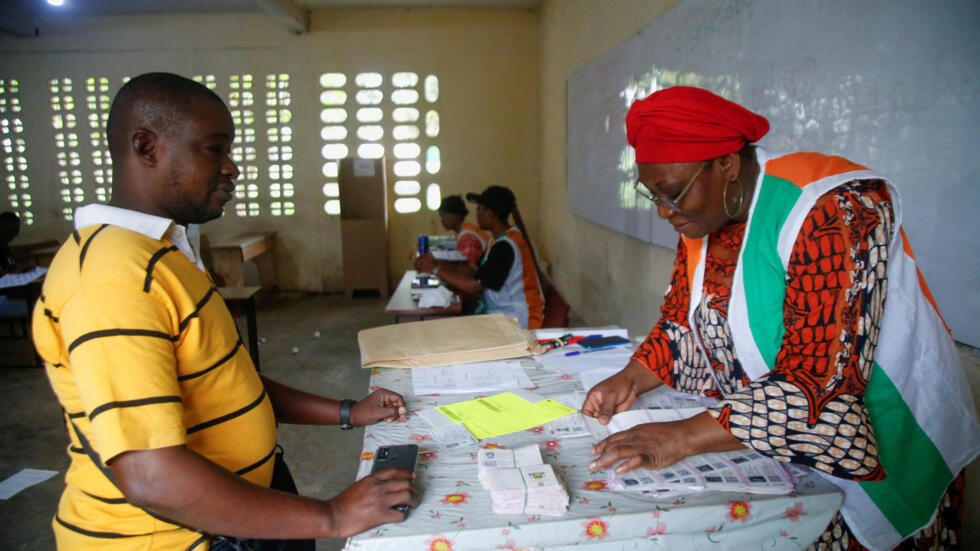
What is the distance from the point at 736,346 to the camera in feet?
3.66

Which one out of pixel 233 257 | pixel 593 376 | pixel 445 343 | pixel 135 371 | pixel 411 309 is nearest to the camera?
pixel 135 371

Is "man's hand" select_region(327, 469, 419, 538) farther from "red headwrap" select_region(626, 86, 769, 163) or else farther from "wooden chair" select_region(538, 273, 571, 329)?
"wooden chair" select_region(538, 273, 571, 329)

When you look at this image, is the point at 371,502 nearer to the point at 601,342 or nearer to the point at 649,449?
the point at 649,449

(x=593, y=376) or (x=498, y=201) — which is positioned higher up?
(x=498, y=201)

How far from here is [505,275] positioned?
3.32 meters

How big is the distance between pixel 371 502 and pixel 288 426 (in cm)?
278

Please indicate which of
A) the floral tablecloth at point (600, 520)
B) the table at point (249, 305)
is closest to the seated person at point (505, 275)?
the table at point (249, 305)

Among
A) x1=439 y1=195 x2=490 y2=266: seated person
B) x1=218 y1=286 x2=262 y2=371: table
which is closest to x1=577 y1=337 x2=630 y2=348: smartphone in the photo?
x1=439 y1=195 x2=490 y2=266: seated person

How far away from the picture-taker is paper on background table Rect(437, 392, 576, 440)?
1244 mm

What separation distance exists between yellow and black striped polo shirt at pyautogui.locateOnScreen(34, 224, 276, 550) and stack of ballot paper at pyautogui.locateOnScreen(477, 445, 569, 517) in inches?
16.7

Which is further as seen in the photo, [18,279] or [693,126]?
[18,279]

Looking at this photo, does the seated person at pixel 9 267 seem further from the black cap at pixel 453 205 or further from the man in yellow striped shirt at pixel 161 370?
the man in yellow striped shirt at pixel 161 370

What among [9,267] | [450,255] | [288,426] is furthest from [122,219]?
[9,267]

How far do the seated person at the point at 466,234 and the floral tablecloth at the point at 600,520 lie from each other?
10.6 ft
